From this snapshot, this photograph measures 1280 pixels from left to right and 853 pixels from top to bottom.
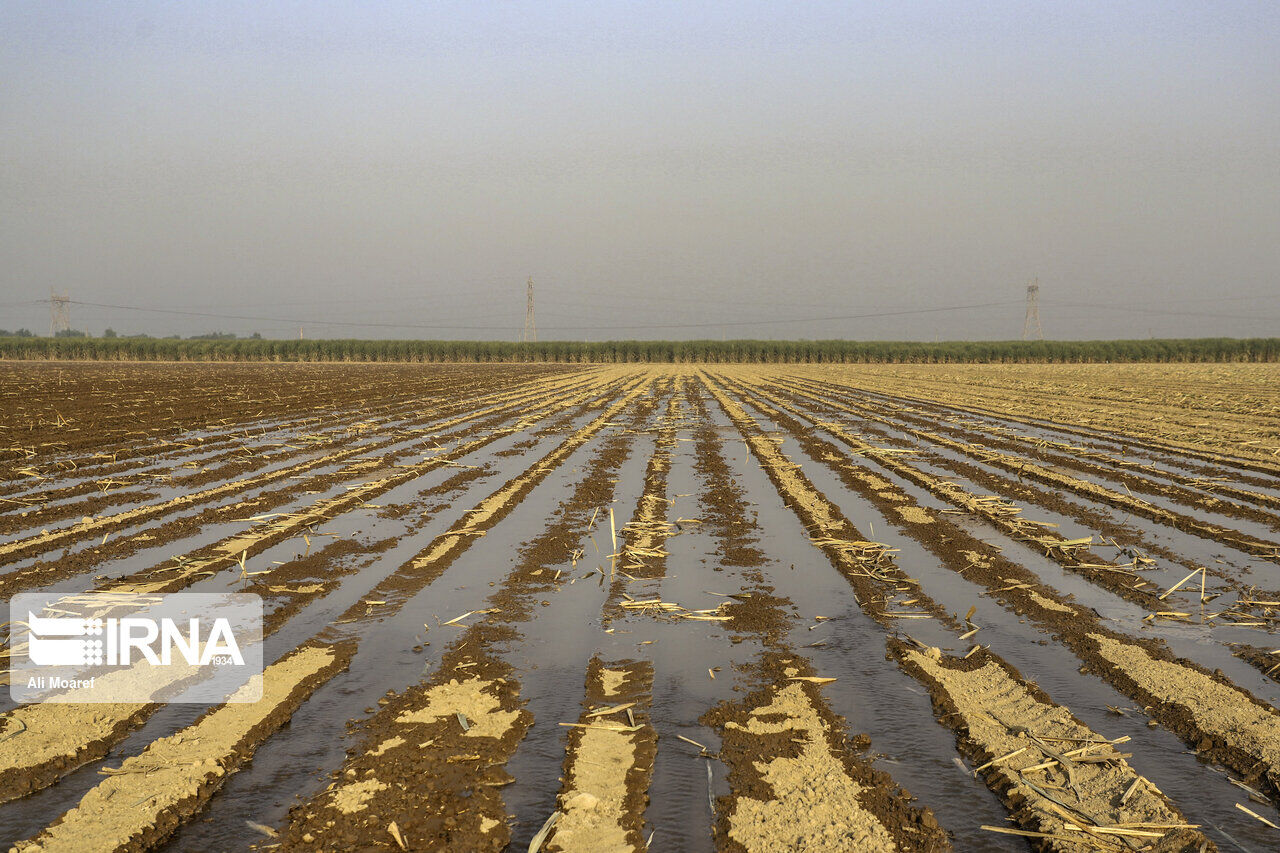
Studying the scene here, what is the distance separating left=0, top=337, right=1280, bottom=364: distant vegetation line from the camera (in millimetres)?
76312

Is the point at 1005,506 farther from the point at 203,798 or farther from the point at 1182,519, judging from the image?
the point at 203,798

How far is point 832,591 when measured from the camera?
6129 millimetres

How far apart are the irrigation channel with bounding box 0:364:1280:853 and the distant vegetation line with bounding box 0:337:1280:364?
234 feet

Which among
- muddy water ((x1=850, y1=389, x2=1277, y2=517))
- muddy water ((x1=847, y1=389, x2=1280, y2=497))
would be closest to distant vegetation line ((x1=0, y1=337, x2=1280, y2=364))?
muddy water ((x1=847, y1=389, x2=1280, y2=497))

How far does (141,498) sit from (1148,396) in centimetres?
2719

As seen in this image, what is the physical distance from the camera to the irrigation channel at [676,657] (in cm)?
316

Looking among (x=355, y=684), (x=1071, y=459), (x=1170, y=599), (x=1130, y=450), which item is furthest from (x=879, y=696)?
(x=1130, y=450)

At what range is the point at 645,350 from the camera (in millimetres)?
90188

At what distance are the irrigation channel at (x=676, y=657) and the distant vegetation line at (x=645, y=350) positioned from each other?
71.4 m

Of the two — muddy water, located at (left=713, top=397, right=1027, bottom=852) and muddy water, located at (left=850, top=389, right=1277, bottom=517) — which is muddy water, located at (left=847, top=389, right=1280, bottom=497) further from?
muddy water, located at (left=713, top=397, right=1027, bottom=852)

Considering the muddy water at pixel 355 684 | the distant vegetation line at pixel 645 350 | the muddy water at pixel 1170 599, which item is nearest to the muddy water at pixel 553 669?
the muddy water at pixel 355 684

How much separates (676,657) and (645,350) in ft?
282

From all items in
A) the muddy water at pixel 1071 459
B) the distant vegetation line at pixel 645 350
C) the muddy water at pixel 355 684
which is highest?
the distant vegetation line at pixel 645 350

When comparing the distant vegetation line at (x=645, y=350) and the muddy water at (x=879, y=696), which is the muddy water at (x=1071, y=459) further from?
the distant vegetation line at (x=645, y=350)
